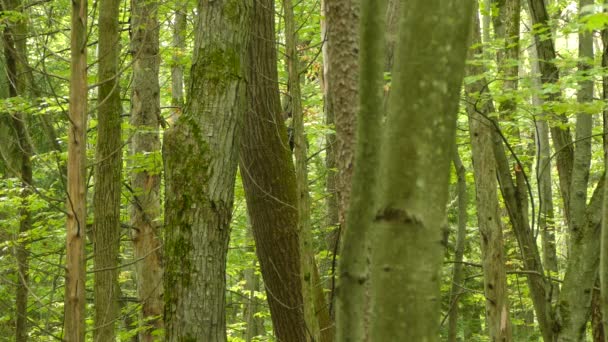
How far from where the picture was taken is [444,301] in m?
14.2

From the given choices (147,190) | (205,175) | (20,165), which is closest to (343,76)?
(205,175)

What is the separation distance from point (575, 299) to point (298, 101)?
2.75 metres

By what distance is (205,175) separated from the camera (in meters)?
4.41

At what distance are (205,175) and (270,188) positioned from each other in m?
2.38

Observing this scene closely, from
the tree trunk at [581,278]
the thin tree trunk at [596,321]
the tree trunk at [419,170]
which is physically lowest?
the thin tree trunk at [596,321]

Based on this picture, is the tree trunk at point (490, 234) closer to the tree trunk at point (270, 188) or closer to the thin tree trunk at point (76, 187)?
the tree trunk at point (270, 188)

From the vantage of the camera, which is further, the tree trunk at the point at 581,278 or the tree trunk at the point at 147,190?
the tree trunk at the point at 147,190

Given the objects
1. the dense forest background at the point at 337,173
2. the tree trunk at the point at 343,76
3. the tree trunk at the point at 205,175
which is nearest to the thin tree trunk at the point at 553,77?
the dense forest background at the point at 337,173

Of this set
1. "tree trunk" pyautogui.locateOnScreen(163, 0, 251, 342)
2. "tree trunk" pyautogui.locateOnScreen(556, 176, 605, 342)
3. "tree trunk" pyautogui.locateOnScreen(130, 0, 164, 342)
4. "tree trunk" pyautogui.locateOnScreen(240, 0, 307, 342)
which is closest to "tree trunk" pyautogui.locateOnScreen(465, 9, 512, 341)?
"tree trunk" pyautogui.locateOnScreen(556, 176, 605, 342)

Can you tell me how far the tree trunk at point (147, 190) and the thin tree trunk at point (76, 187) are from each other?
3399mm

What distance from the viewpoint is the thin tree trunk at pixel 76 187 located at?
479cm

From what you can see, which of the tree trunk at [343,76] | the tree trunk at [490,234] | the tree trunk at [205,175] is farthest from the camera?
A: the tree trunk at [490,234]

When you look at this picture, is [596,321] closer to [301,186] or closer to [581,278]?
[581,278]

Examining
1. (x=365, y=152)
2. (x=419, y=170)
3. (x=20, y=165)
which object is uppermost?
(x=20, y=165)
